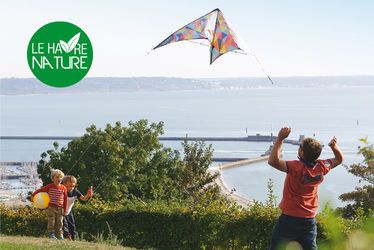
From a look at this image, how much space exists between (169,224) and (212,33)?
5.70 m

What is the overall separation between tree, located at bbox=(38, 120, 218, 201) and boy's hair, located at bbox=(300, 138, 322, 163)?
28187mm

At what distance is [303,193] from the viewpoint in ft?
20.0

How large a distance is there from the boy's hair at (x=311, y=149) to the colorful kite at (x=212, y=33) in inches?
383

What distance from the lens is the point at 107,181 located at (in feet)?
112

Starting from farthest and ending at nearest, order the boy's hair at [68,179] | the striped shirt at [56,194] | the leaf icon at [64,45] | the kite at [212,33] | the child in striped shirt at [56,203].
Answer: the kite at [212,33] < the leaf icon at [64,45] < the boy's hair at [68,179] < the striped shirt at [56,194] < the child in striped shirt at [56,203]

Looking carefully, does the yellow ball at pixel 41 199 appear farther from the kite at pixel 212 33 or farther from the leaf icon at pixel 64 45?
the kite at pixel 212 33

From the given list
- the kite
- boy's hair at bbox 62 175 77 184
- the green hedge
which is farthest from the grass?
the kite

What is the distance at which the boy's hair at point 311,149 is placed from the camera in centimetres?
567

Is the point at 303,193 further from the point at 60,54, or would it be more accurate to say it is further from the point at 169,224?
the point at 60,54

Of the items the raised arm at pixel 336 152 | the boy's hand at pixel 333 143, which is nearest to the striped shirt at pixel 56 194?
the raised arm at pixel 336 152

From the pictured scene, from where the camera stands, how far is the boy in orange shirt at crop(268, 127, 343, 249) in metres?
5.82

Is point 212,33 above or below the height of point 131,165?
above

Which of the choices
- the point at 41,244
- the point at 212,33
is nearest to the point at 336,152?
the point at 41,244

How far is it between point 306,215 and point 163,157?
3136 centimetres
